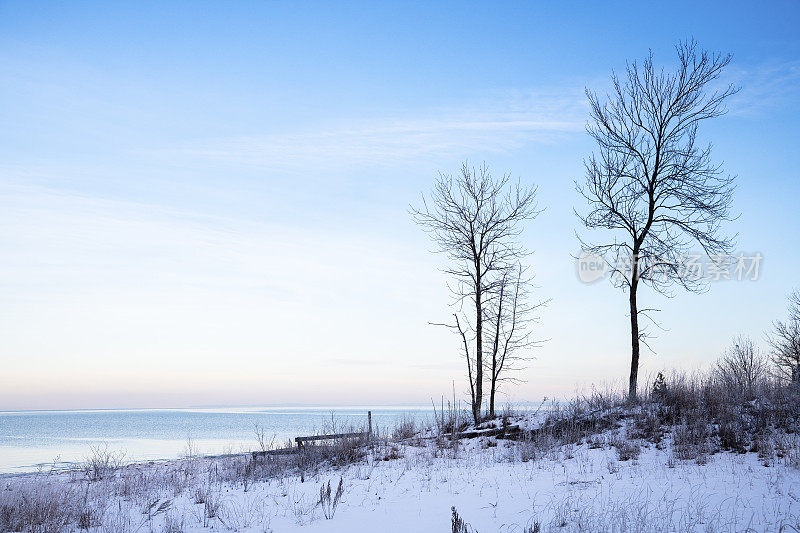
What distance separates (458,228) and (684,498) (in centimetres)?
1650

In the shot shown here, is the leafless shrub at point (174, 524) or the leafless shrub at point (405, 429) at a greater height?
the leafless shrub at point (174, 524)

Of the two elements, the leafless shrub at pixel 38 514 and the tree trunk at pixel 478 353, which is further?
the tree trunk at pixel 478 353

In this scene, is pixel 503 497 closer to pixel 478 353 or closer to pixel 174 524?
pixel 174 524

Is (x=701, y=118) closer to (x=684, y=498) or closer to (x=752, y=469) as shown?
(x=752, y=469)

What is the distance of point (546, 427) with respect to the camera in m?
15.0

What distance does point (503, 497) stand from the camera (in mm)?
8977

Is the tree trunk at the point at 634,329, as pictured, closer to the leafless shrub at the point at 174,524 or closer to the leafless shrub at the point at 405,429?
the leafless shrub at the point at 405,429

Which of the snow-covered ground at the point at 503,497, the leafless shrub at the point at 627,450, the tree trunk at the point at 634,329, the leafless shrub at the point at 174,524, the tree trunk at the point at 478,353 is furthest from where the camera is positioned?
the tree trunk at the point at 478,353

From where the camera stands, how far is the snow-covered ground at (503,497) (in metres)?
7.26

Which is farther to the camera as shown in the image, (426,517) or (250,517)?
(250,517)

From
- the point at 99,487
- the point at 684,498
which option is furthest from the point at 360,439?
the point at 684,498

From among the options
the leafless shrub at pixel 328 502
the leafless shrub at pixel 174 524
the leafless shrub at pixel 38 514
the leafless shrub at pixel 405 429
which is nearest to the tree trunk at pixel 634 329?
the leafless shrub at pixel 405 429

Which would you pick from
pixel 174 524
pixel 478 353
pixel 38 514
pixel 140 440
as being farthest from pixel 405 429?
pixel 140 440

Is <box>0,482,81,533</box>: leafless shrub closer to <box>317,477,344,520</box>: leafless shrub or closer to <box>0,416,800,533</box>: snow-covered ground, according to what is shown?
<box>0,416,800,533</box>: snow-covered ground
